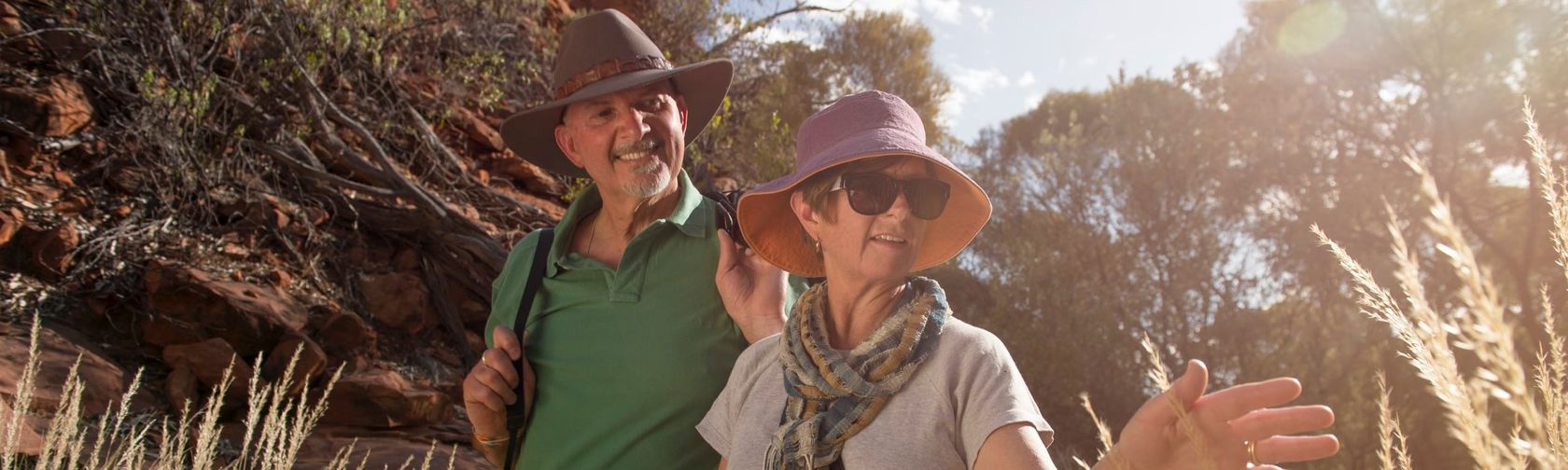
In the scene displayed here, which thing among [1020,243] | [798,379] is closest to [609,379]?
[798,379]

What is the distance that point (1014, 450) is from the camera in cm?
147

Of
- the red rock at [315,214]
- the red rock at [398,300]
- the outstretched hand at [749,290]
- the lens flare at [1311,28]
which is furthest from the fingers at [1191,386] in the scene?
the lens flare at [1311,28]

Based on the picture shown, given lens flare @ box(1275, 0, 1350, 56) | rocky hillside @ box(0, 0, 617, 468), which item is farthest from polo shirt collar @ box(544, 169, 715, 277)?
lens flare @ box(1275, 0, 1350, 56)

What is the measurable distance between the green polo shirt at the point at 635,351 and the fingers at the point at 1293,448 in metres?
1.37

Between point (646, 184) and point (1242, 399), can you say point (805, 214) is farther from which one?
point (1242, 399)

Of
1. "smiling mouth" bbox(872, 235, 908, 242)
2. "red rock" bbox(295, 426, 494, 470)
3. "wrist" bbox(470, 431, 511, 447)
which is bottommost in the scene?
"red rock" bbox(295, 426, 494, 470)

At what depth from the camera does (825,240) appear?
1936 mm

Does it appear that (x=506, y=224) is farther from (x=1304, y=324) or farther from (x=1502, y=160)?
(x=1502, y=160)

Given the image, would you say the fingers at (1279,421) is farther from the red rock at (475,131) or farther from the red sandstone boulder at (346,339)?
the red rock at (475,131)

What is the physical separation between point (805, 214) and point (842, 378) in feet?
1.45

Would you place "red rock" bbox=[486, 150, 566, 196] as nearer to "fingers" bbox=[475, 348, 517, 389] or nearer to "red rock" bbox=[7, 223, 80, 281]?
"red rock" bbox=[7, 223, 80, 281]

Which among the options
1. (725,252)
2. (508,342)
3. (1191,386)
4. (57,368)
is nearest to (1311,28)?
(725,252)

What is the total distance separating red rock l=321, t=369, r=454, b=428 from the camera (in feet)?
18.7

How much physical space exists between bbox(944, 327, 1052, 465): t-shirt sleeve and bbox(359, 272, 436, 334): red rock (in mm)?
6113
